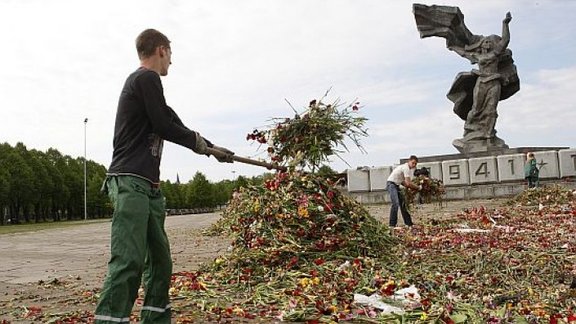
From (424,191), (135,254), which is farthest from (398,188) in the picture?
(135,254)

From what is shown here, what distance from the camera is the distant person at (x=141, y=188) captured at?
3.04 metres

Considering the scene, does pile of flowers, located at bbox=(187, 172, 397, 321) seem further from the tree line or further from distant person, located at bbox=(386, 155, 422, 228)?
the tree line

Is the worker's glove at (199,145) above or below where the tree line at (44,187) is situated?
below

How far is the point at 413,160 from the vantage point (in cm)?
1062

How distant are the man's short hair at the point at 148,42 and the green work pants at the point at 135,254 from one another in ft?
2.68

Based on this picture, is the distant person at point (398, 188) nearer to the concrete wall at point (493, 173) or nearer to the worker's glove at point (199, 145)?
the worker's glove at point (199, 145)

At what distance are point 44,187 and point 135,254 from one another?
58.1 meters

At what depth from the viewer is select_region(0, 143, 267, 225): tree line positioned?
51.6 meters

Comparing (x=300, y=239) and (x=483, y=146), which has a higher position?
(x=483, y=146)

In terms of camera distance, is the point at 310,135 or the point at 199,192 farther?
the point at 199,192

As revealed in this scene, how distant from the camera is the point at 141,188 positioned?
10.5 ft

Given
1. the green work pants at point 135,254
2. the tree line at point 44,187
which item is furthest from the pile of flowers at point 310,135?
the tree line at point 44,187

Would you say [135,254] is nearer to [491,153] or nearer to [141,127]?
[141,127]

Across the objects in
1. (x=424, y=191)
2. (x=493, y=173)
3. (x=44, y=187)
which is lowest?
(x=424, y=191)
